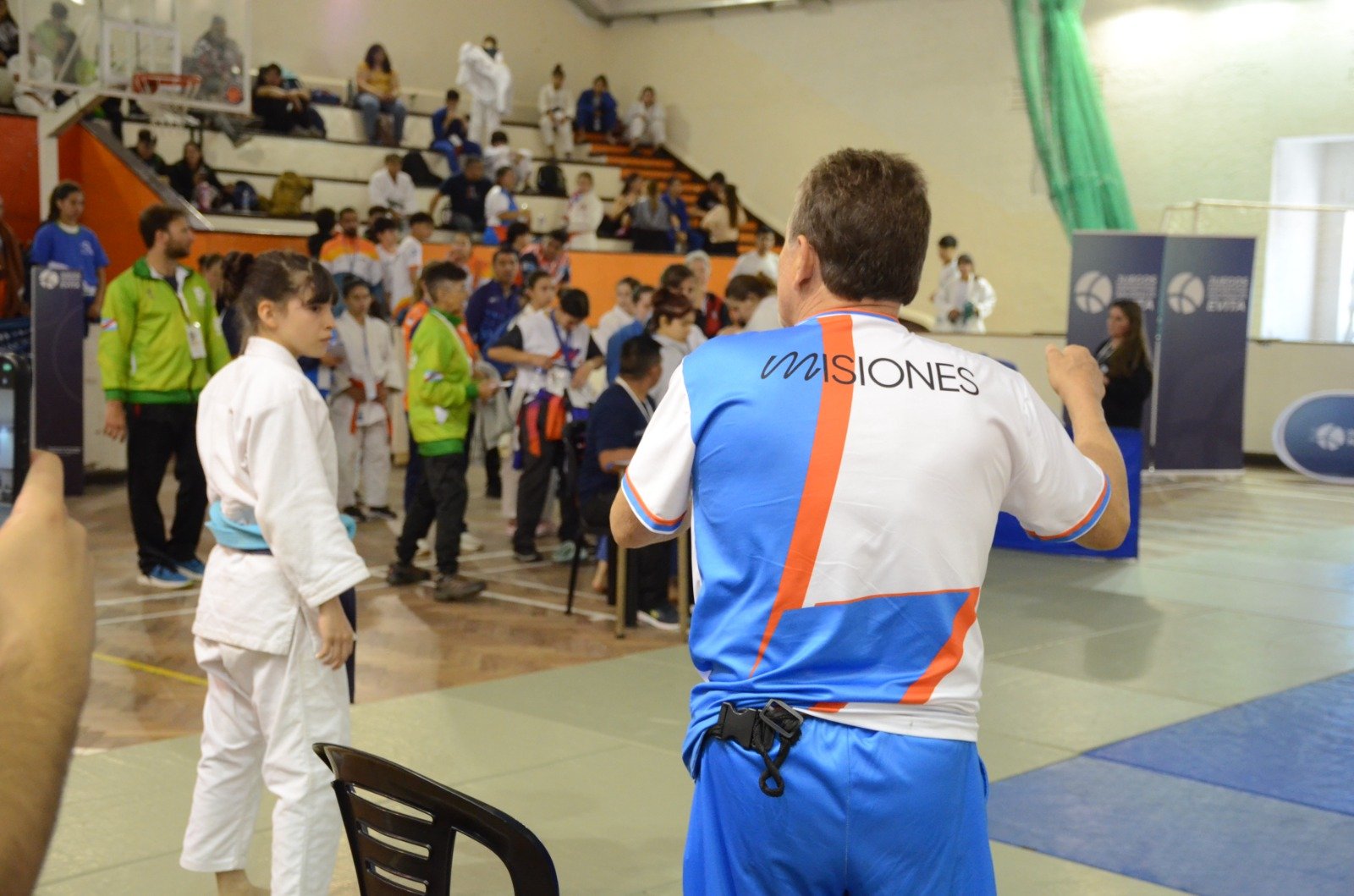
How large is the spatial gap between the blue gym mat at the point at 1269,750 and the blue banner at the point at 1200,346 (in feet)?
27.5

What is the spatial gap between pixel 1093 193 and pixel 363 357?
42.5 ft

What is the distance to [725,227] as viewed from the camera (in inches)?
801

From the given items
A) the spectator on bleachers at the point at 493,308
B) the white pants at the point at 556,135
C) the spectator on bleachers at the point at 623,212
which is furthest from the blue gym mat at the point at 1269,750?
the white pants at the point at 556,135

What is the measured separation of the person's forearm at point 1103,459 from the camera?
213 centimetres

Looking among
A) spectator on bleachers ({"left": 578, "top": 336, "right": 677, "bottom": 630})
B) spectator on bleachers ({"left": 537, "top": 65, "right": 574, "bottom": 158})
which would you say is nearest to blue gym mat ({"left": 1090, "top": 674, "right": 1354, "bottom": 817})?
spectator on bleachers ({"left": 578, "top": 336, "right": 677, "bottom": 630})

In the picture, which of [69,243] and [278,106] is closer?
[69,243]

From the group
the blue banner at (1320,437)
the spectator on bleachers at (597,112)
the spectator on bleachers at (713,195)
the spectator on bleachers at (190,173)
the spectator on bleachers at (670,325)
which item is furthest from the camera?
the spectator on bleachers at (597,112)

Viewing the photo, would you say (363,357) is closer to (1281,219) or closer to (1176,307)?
(1176,307)

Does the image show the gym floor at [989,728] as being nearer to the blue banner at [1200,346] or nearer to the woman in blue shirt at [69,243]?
the woman in blue shirt at [69,243]

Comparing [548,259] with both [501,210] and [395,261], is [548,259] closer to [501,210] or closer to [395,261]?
[395,261]

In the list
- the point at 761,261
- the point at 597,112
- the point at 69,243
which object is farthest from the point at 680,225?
the point at 69,243

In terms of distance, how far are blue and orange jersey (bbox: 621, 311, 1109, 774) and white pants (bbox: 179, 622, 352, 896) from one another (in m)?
1.62

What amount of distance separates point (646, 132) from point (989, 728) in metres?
21.0

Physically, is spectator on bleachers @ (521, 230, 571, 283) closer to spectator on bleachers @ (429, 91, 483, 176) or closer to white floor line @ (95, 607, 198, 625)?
white floor line @ (95, 607, 198, 625)
